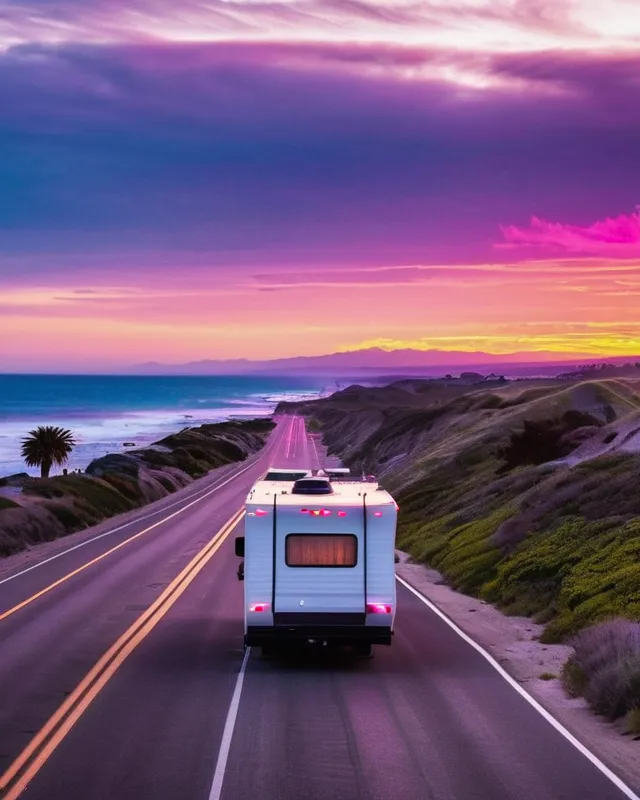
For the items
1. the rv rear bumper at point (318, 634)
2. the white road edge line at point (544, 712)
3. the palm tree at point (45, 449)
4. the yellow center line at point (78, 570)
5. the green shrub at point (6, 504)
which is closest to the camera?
the white road edge line at point (544, 712)

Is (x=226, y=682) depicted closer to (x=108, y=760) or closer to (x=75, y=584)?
(x=108, y=760)

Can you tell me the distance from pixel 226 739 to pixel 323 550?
17.2 feet

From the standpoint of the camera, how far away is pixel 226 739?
1551cm

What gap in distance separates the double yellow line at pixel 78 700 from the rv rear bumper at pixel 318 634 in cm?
280

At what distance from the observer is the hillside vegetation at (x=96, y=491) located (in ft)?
167

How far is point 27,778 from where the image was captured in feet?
44.7

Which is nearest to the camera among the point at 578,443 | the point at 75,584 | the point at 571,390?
the point at 75,584

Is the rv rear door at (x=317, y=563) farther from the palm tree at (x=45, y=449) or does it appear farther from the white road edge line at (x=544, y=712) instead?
the palm tree at (x=45, y=449)

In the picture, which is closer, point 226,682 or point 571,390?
point 226,682

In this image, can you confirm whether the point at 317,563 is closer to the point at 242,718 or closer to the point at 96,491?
the point at 242,718

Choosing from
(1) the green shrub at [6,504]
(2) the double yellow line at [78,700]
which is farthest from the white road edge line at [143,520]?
(2) the double yellow line at [78,700]

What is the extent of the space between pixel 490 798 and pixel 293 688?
6.62m

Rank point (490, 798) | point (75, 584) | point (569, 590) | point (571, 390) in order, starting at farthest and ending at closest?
point (571, 390) < point (75, 584) < point (569, 590) < point (490, 798)

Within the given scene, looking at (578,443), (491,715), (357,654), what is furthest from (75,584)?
(578,443)
